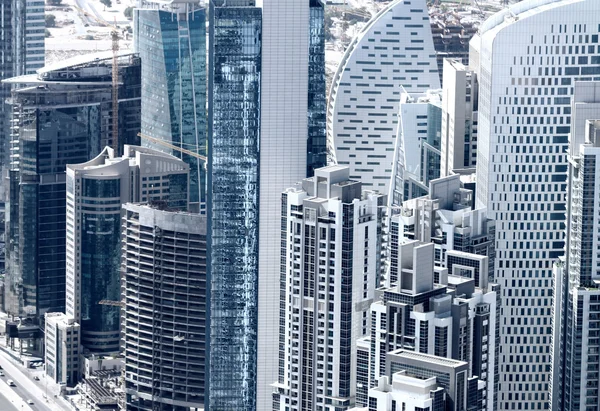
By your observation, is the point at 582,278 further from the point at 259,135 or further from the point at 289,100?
the point at 259,135

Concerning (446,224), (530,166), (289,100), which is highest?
(289,100)

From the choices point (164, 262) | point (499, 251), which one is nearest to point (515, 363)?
point (499, 251)

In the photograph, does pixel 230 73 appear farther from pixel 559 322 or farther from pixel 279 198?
pixel 559 322

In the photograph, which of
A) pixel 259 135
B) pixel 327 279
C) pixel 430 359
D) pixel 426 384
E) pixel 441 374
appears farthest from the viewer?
pixel 259 135

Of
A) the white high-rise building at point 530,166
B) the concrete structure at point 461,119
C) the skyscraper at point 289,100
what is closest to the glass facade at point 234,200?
the skyscraper at point 289,100

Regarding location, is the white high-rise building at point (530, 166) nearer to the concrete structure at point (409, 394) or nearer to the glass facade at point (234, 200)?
the glass facade at point (234, 200)

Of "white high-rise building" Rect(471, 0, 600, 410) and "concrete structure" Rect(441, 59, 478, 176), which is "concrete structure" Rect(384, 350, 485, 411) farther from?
"concrete structure" Rect(441, 59, 478, 176)

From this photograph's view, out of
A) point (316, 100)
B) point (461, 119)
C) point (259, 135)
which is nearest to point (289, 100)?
point (316, 100)
